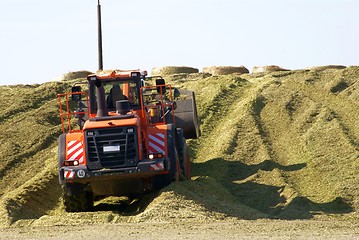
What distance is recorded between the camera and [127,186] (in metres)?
18.7

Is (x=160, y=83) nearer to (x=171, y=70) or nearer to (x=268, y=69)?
(x=268, y=69)

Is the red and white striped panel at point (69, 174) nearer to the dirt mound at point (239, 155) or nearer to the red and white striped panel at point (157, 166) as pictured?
the dirt mound at point (239, 155)

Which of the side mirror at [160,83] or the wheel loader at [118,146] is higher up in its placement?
the side mirror at [160,83]

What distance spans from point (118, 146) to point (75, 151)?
43.2 inches

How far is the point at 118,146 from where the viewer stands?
18.0 meters

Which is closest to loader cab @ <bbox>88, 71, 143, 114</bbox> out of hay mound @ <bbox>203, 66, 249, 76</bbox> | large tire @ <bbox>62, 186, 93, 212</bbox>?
large tire @ <bbox>62, 186, 93, 212</bbox>

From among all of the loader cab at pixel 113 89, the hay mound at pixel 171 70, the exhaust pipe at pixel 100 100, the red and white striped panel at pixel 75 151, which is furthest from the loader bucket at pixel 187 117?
the hay mound at pixel 171 70

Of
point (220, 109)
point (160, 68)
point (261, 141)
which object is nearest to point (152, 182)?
point (261, 141)

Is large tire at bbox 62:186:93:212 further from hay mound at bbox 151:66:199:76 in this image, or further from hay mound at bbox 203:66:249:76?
hay mound at bbox 151:66:199:76

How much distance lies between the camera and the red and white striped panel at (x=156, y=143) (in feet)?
60.9

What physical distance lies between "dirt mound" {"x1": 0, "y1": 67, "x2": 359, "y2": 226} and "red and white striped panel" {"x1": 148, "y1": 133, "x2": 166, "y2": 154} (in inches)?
32.6

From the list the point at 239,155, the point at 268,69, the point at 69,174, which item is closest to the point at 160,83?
the point at 69,174

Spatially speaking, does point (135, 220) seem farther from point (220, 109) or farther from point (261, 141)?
point (220, 109)

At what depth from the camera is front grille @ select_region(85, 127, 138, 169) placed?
18.0 meters
